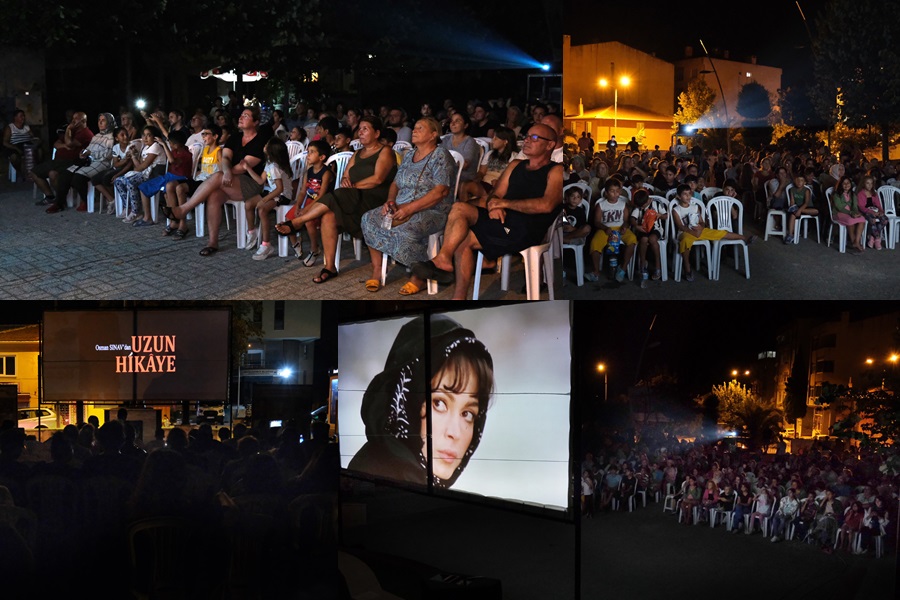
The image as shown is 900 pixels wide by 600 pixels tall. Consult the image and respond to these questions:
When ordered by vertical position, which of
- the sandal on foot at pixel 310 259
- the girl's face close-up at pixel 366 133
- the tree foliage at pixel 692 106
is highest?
the tree foliage at pixel 692 106

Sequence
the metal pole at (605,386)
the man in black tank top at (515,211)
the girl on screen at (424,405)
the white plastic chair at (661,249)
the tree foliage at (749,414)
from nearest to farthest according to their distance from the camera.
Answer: the man in black tank top at (515,211) → the white plastic chair at (661,249) → the tree foliage at (749,414) → the girl on screen at (424,405) → the metal pole at (605,386)

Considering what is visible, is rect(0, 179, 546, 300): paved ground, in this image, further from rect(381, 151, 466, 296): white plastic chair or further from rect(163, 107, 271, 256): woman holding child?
rect(163, 107, 271, 256): woman holding child

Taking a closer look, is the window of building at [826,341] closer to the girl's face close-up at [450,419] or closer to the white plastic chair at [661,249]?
the white plastic chair at [661,249]

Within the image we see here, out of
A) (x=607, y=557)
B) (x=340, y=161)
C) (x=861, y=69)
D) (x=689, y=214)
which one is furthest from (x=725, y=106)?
(x=607, y=557)

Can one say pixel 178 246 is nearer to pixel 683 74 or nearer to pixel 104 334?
pixel 104 334

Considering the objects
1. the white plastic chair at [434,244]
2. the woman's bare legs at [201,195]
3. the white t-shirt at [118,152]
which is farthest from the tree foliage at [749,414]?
the white t-shirt at [118,152]

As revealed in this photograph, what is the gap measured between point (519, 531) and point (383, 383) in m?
1.07

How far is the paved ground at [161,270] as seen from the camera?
4.80m

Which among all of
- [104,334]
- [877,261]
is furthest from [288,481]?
[877,261]

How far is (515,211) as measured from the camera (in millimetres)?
4688

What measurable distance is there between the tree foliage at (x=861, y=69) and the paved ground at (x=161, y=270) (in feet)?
5.68

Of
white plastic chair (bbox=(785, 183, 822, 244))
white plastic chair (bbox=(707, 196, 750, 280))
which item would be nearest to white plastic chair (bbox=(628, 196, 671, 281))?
white plastic chair (bbox=(707, 196, 750, 280))

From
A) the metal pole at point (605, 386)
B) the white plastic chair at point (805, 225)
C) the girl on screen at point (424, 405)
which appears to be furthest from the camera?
the metal pole at point (605, 386)

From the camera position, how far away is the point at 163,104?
193 inches
